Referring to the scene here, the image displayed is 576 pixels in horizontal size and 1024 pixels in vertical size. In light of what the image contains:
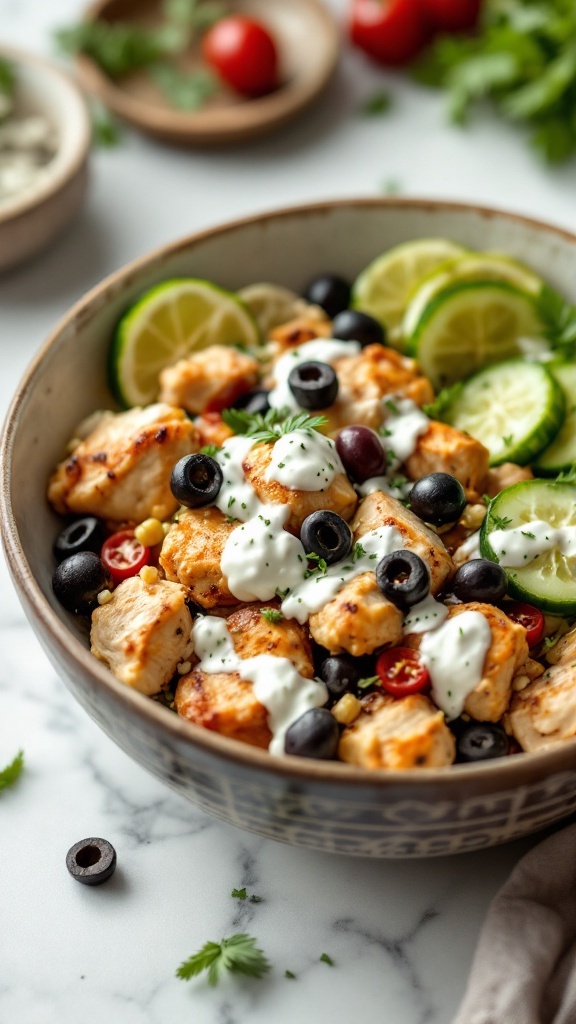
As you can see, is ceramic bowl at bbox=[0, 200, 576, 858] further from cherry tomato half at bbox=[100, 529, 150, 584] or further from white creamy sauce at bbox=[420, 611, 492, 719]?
white creamy sauce at bbox=[420, 611, 492, 719]

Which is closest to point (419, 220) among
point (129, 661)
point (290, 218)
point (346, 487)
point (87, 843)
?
point (290, 218)

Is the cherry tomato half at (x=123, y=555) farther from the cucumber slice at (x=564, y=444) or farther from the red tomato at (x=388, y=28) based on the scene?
the red tomato at (x=388, y=28)

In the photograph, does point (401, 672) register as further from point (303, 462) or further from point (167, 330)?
point (167, 330)

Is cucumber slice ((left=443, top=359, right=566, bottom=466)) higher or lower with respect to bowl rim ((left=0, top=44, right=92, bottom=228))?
lower

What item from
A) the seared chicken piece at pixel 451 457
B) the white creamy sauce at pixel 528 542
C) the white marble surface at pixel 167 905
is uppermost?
the seared chicken piece at pixel 451 457

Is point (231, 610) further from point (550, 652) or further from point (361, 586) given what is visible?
point (550, 652)

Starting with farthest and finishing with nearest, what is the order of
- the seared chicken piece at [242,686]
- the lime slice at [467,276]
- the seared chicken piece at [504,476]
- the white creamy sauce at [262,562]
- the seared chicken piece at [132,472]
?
the lime slice at [467,276] < the seared chicken piece at [504,476] < the seared chicken piece at [132,472] < the white creamy sauce at [262,562] < the seared chicken piece at [242,686]

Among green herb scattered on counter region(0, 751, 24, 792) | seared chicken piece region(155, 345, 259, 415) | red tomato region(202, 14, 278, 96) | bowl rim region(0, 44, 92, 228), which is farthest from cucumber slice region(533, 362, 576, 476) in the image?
red tomato region(202, 14, 278, 96)

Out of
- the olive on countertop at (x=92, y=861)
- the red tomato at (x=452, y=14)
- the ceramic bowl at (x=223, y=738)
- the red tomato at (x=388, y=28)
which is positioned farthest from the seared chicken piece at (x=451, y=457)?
the red tomato at (x=452, y=14)
